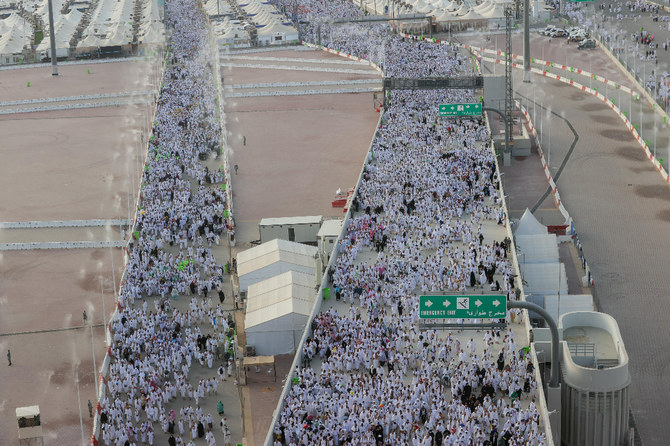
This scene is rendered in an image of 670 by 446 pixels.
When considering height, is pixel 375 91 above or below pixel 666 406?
above

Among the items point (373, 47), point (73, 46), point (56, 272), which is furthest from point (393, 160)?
point (73, 46)

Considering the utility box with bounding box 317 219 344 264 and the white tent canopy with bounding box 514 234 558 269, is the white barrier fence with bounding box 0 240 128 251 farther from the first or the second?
the white tent canopy with bounding box 514 234 558 269

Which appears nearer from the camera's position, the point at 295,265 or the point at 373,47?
the point at 295,265

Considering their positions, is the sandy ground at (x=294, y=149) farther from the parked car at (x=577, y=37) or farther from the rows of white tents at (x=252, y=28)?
the parked car at (x=577, y=37)

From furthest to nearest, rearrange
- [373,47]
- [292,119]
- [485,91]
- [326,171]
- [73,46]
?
[73,46]
[373,47]
[292,119]
[485,91]
[326,171]

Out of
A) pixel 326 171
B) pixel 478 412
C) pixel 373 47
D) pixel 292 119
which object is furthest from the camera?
pixel 373 47

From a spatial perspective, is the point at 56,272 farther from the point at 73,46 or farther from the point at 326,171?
the point at 73,46

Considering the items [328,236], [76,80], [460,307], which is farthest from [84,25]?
[460,307]
